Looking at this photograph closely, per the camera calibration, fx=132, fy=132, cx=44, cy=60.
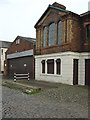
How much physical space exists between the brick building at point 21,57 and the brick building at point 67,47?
360 cm

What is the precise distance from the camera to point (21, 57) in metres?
20.7

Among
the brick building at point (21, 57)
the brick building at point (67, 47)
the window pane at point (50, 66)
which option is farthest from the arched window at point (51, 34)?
the brick building at point (21, 57)

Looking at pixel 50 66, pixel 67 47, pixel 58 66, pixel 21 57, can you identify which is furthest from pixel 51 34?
pixel 21 57

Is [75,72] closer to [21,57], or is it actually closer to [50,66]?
[50,66]

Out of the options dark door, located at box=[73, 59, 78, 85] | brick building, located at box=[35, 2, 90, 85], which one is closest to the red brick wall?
brick building, located at box=[35, 2, 90, 85]

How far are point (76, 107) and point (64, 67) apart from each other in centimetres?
700

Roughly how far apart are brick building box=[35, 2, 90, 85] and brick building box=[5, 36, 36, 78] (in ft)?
11.8

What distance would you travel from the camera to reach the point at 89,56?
12.3 meters

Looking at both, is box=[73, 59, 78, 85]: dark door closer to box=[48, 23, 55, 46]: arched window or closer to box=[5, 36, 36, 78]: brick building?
box=[48, 23, 55, 46]: arched window

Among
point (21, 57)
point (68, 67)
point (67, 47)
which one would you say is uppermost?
point (67, 47)

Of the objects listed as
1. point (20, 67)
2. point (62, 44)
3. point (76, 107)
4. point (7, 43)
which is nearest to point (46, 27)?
point (62, 44)

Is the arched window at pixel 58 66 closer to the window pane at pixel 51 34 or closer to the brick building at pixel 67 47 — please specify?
the brick building at pixel 67 47

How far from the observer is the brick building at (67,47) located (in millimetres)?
12499

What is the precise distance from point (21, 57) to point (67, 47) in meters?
9.93
